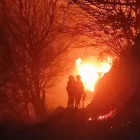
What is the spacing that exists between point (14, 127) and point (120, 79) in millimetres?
6742

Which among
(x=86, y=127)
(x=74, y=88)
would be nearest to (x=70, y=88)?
(x=74, y=88)

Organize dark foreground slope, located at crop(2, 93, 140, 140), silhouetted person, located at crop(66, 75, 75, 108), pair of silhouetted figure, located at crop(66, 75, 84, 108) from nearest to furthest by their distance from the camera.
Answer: dark foreground slope, located at crop(2, 93, 140, 140), pair of silhouetted figure, located at crop(66, 75, 84, 108), silhouetted person, located at crop(66, 75, 75, 108)

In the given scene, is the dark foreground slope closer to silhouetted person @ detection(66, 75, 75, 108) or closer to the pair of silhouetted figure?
silhouetted person @ detection(66, 75, 75, 108)

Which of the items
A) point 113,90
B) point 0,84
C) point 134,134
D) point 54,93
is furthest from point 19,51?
A: point 54,93

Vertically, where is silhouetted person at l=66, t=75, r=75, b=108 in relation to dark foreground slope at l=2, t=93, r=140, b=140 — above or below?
above

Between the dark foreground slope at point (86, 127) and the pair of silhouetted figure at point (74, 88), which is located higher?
the pair of silhouetted figure at point (74, 88)

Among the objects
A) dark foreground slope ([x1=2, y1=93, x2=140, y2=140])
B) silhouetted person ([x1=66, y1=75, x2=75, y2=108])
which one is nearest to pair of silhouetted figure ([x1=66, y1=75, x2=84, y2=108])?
silhouetted person ([x1=66, y1=75, x2=75, y2=108])

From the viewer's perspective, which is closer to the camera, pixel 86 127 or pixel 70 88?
pixel 86 127

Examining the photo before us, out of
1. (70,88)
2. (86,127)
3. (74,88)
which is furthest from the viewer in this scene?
(70,88)

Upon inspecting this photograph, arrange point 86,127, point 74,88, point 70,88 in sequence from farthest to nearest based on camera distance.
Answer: point 70,88, point 74,88, point 86,127

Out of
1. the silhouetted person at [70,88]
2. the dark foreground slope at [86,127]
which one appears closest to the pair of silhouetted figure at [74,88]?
the silhouetted person at [70,88]

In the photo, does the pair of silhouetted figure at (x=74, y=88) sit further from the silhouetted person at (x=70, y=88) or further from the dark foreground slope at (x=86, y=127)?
the dark foreground slope at (x=86, y=127)

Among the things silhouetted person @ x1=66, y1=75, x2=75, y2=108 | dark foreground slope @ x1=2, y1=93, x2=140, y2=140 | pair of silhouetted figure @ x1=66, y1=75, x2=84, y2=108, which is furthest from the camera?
silhouetted person @ x1=66, y1=75, x2=75, y2=108

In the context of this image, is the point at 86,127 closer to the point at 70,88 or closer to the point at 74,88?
the point at 74,88
